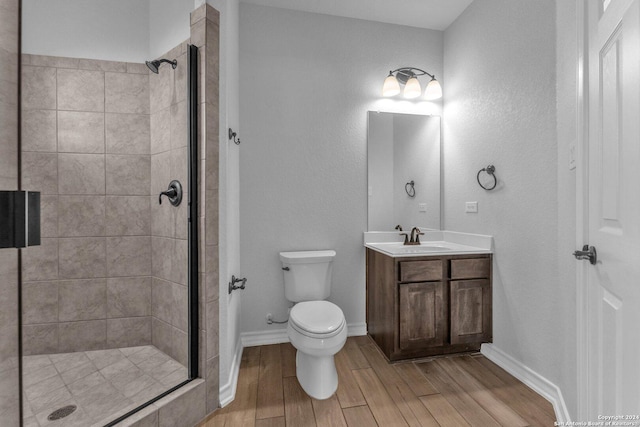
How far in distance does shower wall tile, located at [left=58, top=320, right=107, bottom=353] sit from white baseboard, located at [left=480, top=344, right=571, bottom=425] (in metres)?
2.69

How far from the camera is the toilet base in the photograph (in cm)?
177

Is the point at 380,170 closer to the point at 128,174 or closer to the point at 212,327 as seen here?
the point at 212,327

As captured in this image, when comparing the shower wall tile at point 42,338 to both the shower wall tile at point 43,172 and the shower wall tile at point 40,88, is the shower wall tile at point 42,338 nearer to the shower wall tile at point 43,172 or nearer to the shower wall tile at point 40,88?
the shower wall tile at point 43,172

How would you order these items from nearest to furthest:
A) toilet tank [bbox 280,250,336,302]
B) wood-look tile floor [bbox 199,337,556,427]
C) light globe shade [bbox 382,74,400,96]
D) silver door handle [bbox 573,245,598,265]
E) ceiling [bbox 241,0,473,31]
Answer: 1. silver door handle [bbox 573,245,598,265]
2. wood-look tile floor [bbox 199,337,556,427]
3. toilet tank [bbox 280,250,336,302]
4. ceiling [bbox 241,0,473,31]
5. light globe shade [bbox 382,74,400,96]

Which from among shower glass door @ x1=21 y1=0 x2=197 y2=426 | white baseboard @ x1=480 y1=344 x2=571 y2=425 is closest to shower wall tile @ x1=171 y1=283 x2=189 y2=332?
shower glass door @ x1=21 y1=0 x2=197 y2=426

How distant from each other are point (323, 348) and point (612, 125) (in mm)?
1560

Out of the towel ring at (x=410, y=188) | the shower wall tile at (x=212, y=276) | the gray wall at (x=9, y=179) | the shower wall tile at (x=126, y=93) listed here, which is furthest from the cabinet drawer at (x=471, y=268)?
the shower wall tile at (x=126, y=93)

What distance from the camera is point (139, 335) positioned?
2084 mm

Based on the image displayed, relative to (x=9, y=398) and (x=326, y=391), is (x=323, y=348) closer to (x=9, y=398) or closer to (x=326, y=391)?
(x=326, y=391)

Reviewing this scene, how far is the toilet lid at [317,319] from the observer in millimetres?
1733

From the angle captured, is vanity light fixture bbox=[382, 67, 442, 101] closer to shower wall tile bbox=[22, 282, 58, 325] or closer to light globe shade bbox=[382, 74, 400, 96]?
light globe shade bbox=[382, 74, 400, 96]

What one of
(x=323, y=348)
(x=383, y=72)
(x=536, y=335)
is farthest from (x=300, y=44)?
(x=536, y=335)

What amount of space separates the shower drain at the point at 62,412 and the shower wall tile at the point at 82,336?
2.17ft

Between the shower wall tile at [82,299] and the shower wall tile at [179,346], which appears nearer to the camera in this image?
the shower wall tile at [179,346]
